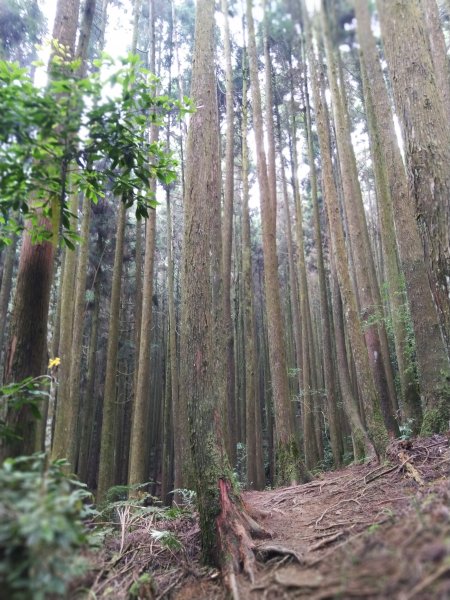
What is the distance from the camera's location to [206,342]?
390cm

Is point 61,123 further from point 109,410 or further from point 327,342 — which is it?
point 327,342

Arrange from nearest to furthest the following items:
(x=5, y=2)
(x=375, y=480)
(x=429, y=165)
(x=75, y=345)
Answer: (x=429, y=165) → (x=375, y=480) → (x=75, y=345) → (x=5, y=2)

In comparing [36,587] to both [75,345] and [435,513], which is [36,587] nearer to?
[435,513]

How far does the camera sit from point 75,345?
7.83 metres

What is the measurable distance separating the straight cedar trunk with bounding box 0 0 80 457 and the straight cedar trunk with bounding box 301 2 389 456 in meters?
4.71

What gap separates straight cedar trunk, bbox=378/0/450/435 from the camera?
3352 mm

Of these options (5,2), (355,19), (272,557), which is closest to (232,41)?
(5,2)

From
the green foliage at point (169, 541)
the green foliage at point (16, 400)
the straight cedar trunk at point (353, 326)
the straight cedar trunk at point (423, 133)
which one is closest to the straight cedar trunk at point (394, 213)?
the straight cedar trunk at point (353, 326)

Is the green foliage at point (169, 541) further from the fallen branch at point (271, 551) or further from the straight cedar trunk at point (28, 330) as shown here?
the straight cedar trunk at point (28, 330)

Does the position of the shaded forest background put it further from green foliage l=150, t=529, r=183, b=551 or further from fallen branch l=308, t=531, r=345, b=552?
fallen branch l=308, t=531, r=345, b=552

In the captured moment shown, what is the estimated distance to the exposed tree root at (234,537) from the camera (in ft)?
9.69

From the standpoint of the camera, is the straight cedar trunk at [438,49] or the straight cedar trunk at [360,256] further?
the straight cedar trunk at [360,256]

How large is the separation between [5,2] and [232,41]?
257 inches

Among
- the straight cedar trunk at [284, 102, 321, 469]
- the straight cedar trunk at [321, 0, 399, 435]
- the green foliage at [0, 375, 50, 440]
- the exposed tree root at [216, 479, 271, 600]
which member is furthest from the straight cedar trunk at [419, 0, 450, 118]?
the green foliage at [0, 375, 50, 440]
